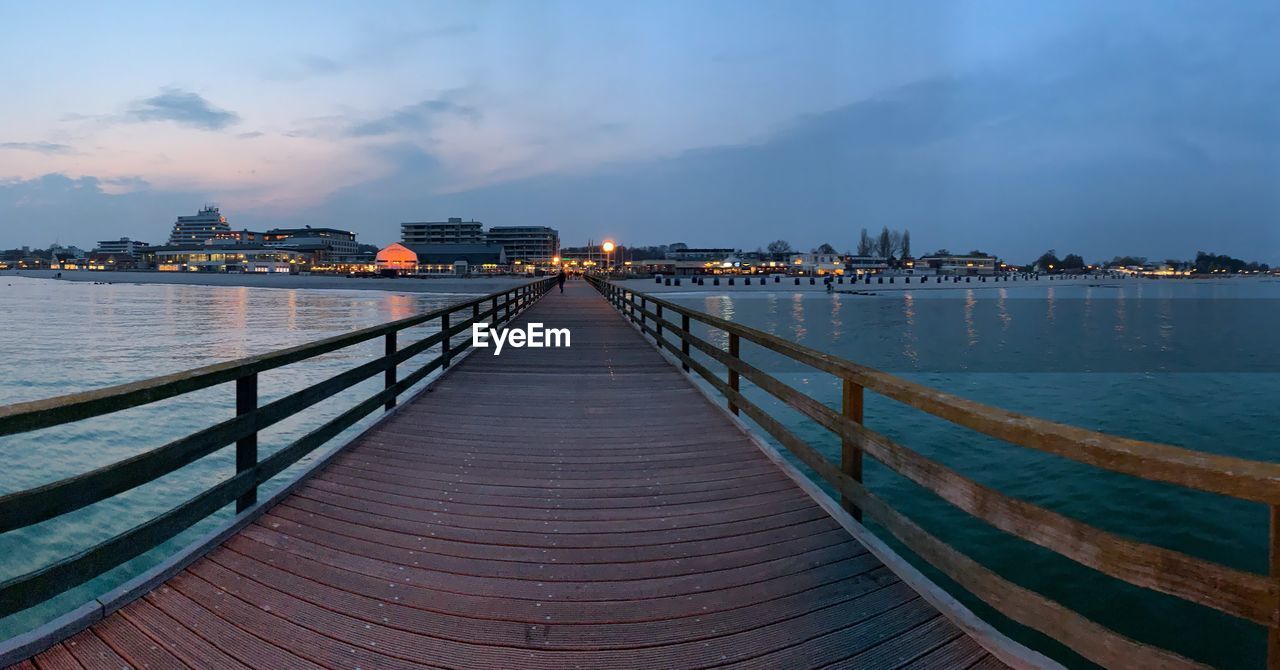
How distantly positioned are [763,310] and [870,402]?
2680cm

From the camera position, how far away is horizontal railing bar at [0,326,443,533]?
8.79 ft

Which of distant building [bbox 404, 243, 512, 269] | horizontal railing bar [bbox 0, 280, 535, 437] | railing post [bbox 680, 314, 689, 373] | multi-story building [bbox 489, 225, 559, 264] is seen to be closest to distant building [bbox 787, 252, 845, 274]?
multi-story building [bbox 489, 225, 559, 264]

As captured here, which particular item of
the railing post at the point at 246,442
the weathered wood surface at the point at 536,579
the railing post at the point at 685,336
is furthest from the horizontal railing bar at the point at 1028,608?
the railing post at the point at 685,336

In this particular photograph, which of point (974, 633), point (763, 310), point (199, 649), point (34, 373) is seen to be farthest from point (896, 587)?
point (763, 310)

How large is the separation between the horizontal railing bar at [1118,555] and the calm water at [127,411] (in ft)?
17.6

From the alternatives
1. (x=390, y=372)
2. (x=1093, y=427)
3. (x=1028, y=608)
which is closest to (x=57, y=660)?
(x=1028, y=608)

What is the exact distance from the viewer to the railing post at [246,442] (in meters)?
4.25

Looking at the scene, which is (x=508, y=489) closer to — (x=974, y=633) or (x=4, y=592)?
(x=4, y=592)

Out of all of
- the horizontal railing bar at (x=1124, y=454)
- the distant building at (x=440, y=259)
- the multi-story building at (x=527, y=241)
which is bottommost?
the horizontal railing bar at (x=1124, y=454)

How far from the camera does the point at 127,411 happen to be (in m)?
12.3

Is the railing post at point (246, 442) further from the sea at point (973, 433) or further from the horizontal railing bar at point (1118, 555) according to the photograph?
the horizontal railing bar at point (1118, 555)

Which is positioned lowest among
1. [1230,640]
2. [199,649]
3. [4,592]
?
[1230,640]

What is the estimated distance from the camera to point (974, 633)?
291 cm

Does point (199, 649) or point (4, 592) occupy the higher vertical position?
point (4, 592)
